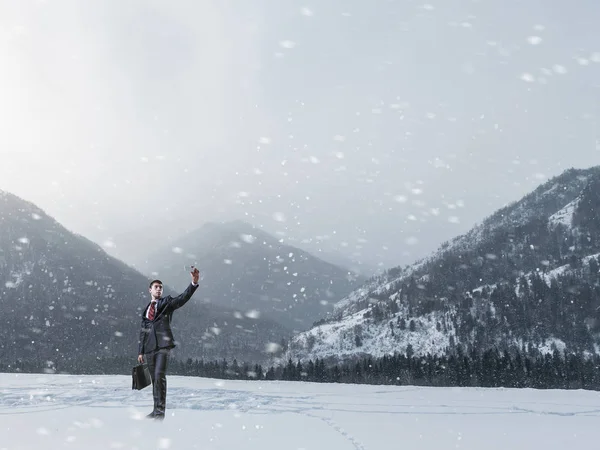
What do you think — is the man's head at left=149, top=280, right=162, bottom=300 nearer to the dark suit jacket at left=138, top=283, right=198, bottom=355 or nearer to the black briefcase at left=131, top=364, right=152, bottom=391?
the dark suit jacket at left=138, top=283, right=198, bottom=355

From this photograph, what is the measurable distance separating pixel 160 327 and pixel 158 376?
40.5 inches

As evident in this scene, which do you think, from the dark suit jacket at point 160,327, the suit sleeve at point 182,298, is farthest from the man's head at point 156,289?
the suit sleeve at point 182,298

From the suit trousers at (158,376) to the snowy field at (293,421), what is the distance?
17.7 inches

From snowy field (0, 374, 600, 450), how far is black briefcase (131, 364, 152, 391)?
650 millimetres

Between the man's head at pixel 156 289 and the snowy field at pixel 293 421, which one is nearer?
the snowy field at pixel 293 421

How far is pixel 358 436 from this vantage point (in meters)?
8.11

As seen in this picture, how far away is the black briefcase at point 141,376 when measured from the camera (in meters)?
10.0

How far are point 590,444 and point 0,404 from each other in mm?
13285

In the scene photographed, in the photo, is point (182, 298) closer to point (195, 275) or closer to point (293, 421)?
point (195, 275)

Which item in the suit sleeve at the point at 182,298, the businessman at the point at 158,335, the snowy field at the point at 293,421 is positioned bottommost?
the snowy field at the point at 293,421

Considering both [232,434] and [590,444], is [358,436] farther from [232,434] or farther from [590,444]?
[590,444]

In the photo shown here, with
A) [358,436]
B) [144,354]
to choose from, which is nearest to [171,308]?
[144,354]

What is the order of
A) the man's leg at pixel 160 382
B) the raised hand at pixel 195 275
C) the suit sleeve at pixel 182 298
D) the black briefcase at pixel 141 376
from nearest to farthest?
1. the raised hand at pixel 195 275
2. the man's leg at pixel 160 382
3. the suit sleeve at pixel 182 298
4. the black briefcase at pixel 141 376

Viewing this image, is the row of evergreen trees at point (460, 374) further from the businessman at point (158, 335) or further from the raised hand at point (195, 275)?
the raised hand at point (195, 275)
